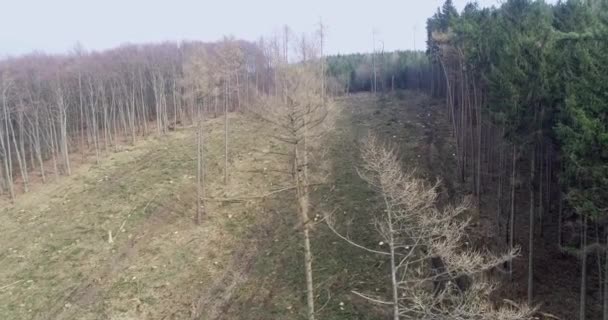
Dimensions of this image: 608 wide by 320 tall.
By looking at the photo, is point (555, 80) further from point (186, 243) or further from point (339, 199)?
point (186, 243)

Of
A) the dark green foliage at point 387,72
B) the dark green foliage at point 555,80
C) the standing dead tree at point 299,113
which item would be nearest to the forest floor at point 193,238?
the standing dead tree at point 299,113

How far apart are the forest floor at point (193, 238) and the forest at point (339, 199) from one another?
0.11 metres

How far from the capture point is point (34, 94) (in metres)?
39.2

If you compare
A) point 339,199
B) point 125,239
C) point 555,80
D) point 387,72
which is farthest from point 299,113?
point 387,72

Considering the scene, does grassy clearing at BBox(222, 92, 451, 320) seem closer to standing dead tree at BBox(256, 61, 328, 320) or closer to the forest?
the forest

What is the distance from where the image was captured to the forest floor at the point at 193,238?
1833cm

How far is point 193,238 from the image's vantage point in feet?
77.4

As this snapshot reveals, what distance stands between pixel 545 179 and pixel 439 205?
5427mm

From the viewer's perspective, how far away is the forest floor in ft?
60.1

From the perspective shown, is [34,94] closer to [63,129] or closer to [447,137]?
[63,129]

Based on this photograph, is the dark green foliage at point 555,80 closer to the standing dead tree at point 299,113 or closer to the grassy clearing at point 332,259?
the standing dead tree at point 299,113

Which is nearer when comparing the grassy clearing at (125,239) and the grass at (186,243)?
the grass at (186,243)

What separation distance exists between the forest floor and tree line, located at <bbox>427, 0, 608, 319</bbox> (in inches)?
198

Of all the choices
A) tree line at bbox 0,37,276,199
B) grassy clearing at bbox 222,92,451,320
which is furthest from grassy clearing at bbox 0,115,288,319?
tree line at bbox 0,37,276,199
